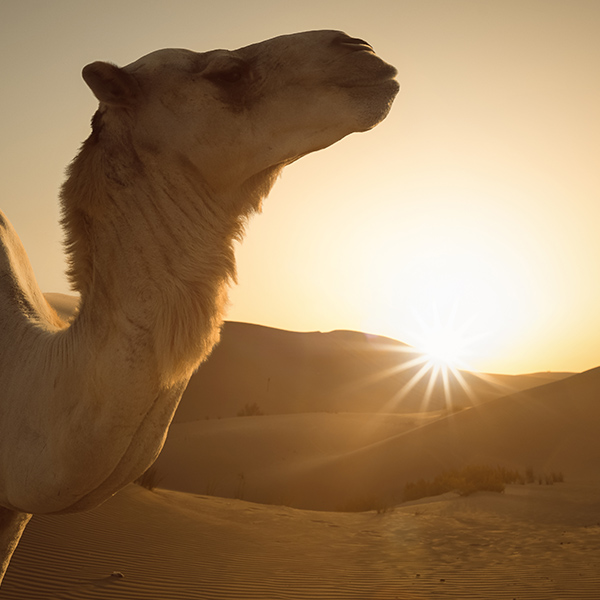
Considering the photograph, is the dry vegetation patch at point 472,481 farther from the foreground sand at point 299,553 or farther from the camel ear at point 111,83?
the camel ear at point 111,83

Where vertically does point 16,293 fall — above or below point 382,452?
below

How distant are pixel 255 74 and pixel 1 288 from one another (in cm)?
157

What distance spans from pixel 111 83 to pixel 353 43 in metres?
0.81

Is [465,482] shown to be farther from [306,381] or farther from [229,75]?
[306,381]

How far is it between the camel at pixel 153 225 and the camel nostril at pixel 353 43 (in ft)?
0.04

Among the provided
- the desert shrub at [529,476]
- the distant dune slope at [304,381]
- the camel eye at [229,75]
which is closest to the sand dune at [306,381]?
the distant dune slope at [304,381]

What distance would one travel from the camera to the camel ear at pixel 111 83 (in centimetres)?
189

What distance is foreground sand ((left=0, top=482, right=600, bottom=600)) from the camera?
698cm

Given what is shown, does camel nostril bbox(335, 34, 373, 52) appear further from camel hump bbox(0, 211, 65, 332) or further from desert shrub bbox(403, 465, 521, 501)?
desert shrub bbox(403, 465, 521, 501)

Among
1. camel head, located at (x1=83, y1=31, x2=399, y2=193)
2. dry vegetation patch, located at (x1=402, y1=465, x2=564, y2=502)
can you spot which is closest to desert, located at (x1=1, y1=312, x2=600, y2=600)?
dry vegetation patch, located at (x1=402, y1=465, x2=564, y2=502)

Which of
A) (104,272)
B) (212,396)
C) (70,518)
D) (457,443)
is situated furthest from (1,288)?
(212,396)

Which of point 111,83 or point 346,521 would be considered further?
point 346,521

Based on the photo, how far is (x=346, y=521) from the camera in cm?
1182

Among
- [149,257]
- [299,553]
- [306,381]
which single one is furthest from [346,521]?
[306,381]
